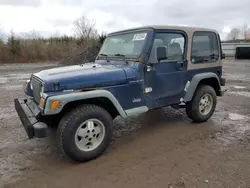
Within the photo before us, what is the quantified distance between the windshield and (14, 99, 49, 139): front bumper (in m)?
1.81

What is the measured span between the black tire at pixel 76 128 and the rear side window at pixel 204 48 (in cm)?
242

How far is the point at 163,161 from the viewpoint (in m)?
3.38

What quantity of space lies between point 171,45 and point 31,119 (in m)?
2.85

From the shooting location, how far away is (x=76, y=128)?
3201 mm

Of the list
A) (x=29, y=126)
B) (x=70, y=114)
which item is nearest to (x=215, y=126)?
(x=70, y=114)

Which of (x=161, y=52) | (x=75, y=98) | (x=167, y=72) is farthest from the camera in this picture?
(x=167, y=72)

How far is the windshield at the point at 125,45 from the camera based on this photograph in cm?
400

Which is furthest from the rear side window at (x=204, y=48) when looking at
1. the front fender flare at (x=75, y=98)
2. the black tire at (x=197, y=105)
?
the front fender flare at (x=75, y=98)

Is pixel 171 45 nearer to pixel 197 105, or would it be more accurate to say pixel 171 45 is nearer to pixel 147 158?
pixel 197 105

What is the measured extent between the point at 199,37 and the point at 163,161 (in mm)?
2868

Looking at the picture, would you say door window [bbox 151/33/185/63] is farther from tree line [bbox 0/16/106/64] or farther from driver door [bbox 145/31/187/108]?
tree line [bbox 0/16/106/64]

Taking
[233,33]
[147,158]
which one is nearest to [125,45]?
[147,158]

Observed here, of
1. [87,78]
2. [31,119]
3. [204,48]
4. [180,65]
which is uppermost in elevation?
[204,48]

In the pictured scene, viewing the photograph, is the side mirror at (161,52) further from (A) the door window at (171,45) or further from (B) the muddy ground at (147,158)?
(B) the muddy ground at (147,158)
